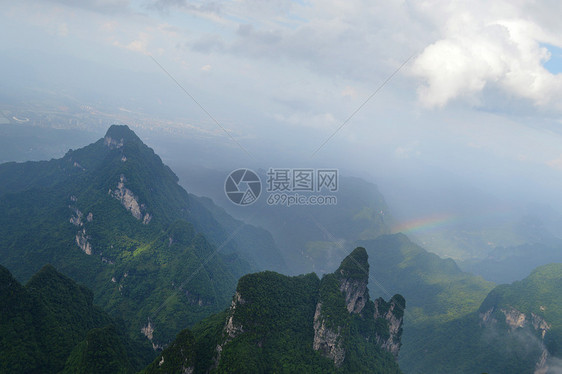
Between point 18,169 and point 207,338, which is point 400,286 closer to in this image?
point 207,338

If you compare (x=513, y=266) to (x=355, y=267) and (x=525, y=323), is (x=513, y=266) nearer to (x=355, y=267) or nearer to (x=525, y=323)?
(x=525, y=323)

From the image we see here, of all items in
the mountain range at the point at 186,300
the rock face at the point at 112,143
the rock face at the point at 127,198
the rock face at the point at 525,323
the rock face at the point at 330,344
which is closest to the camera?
the mountain range at the point at 186,300

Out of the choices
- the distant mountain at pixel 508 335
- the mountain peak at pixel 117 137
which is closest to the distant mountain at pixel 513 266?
the distant mountain at pixel 508 335

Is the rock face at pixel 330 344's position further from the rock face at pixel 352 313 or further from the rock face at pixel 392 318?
the rock face at pixel 392 318

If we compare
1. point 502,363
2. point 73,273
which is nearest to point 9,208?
point 73,273

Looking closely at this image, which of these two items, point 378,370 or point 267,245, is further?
point 267,245

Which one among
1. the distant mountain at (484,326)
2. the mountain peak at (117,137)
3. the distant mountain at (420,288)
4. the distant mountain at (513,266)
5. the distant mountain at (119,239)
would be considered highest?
the mountain peak at (117,137)
